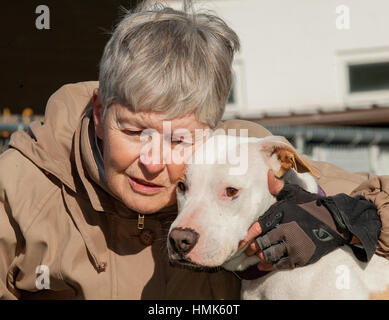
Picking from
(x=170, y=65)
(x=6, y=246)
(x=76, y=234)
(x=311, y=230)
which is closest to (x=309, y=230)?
(x=311, y=230)

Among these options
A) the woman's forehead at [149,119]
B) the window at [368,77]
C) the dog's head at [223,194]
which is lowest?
the window at [368,77]

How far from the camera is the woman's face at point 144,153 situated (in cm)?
257

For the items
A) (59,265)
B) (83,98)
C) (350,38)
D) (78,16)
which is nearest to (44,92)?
(78,16)

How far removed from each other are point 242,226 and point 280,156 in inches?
13.4

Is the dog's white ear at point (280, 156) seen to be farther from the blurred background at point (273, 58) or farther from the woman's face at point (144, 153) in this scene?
the blurred background at point (273, 58)

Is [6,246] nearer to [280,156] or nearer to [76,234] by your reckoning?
[76,234]

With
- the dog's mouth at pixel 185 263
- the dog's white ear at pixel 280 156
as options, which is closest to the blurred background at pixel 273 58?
the dog's white ear at pixel 280 156

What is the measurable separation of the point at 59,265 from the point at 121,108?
2.17 feet

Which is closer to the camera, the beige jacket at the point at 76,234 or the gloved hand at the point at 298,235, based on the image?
the gloved hand at the point at 298,235

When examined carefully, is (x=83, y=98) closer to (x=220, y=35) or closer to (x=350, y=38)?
(x=220, y=35)

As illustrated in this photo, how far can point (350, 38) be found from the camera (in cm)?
916

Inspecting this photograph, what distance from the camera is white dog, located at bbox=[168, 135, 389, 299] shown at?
239cm

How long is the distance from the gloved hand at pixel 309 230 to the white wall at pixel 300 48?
6.69 meters
